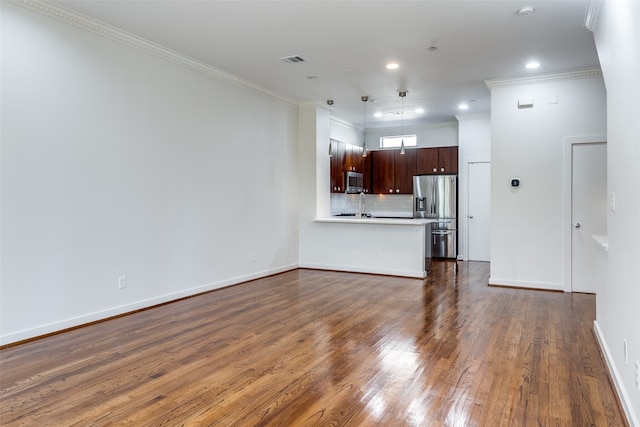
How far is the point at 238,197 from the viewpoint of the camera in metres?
6.00

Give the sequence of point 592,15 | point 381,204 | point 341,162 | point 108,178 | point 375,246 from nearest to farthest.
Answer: point 592,15, point 108,178, point 375,246, point 341,162, point 381,204

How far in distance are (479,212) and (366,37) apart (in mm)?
5153

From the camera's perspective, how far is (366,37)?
439 cm

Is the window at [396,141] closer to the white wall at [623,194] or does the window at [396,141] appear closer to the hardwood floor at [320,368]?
the hardwood floor at [320,368]

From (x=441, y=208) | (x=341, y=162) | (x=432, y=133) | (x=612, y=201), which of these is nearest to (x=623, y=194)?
(x=612, y=201)

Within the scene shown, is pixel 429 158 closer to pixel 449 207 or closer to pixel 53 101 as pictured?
pixel 449 207

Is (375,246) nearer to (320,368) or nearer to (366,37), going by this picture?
(366,37)

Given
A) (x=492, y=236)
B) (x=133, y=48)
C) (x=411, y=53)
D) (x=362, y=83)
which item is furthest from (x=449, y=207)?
(x=133, y=48)

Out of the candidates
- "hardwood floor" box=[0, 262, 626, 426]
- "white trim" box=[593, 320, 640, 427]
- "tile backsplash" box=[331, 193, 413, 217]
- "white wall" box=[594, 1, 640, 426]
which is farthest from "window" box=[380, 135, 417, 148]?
"white trim" box=[593, 320, 640, 427]

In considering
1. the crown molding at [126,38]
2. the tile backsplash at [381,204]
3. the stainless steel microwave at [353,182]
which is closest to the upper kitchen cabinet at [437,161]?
the tile backsplash at [381,204]

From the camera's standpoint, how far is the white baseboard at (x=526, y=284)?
18.4 feet

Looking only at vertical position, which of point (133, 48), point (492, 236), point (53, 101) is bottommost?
point (492, 236)

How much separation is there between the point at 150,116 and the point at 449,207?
6147 mm

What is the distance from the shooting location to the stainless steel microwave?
8.55 meters
